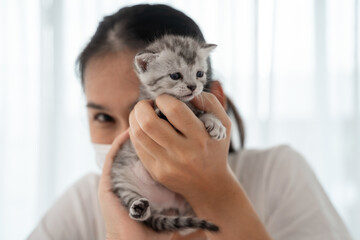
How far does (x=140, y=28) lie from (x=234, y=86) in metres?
1.50

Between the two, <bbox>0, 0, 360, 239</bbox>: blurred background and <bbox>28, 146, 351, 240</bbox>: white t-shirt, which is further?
<bbox>0, 0, 360, 239</bbox>: blurred background

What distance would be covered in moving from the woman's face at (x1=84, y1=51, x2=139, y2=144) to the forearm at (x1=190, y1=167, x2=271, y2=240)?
485 mm

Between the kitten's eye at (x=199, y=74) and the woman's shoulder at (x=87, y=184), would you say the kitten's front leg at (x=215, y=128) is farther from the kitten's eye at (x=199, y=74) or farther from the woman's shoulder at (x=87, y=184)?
the woman's shoulder at (x=87, y=184)

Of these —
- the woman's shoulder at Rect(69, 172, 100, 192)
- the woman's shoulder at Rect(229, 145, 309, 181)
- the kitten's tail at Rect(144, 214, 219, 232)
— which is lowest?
the woman's shoulder at Rect(69, 172, 100, 192)

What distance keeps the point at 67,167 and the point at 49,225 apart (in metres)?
1.21

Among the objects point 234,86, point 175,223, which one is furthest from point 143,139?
point 234,86

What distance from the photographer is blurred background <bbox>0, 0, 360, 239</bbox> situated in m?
2.70

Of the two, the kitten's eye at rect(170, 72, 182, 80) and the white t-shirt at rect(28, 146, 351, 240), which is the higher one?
the kitten's eye at rect(170, 72, 182, 80)

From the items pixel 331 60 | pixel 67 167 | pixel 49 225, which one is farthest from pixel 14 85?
pixel 331 60

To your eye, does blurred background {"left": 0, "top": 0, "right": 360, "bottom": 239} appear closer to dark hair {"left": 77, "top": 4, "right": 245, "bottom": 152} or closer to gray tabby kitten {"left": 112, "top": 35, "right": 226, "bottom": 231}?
dark hair {"left": 77, "top": 4, "right": 245, "bottom": 152}

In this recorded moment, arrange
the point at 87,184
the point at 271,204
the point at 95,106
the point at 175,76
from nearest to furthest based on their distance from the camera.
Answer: the point at 175,76, the point at 95,106, the point at 271,204, the point at 87,184

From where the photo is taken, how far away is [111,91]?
1.38 meters

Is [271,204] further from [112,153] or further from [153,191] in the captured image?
[112,153]

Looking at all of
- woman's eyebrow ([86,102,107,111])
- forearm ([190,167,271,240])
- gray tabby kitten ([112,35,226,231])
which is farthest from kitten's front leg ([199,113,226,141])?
woman's eyebrow ([86,102,107,111])
